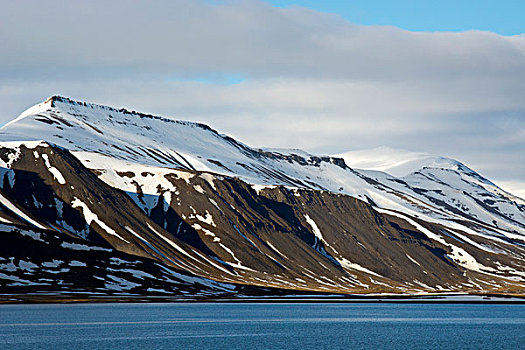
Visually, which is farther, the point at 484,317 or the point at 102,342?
the point at 484,317

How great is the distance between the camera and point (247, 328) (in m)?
124

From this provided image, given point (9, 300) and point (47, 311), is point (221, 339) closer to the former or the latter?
point (47, 311)

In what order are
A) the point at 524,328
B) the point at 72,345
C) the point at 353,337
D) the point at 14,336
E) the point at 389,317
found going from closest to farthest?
1. the point at 72,345
2. the point at 14,336
3. the point at 353,337
4. the point at 524,328
5. the point at 389,317

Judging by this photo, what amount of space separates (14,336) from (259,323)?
44597mm

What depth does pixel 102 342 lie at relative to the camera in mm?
99188

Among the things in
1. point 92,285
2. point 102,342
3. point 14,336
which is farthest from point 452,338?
point 92,285

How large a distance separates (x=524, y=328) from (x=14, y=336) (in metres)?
77.2

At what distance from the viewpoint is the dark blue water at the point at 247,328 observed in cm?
9950

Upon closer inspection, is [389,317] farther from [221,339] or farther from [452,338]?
[221,339]

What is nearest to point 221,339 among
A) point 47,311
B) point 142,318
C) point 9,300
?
point 142,318

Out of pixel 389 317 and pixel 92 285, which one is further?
pixel 92 285

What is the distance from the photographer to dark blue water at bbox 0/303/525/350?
9950 centimetres

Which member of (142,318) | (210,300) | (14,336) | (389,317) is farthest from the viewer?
(210,300)

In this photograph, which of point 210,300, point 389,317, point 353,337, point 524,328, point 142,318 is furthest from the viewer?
point 210,300
